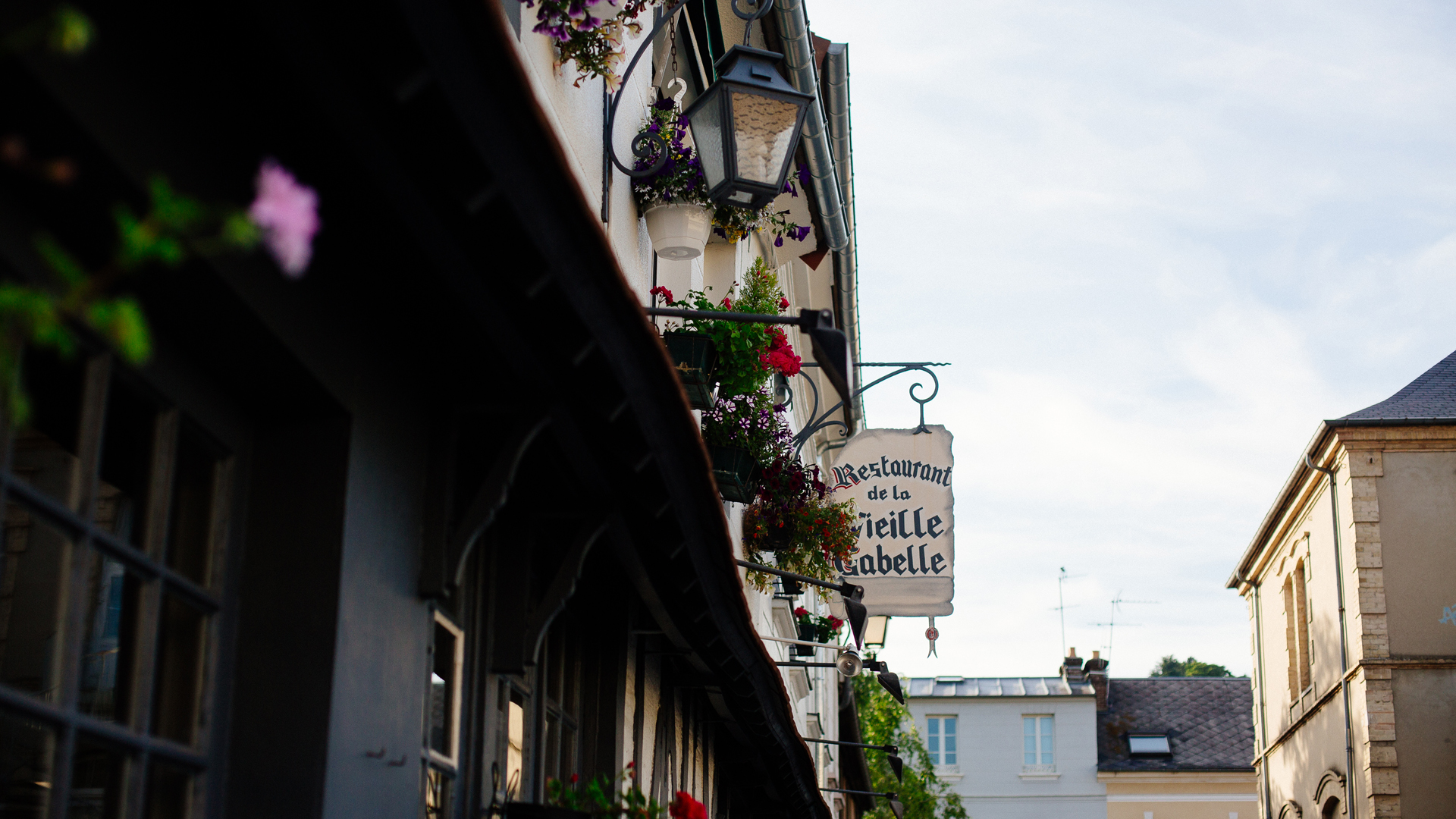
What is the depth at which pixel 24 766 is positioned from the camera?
5.55 m

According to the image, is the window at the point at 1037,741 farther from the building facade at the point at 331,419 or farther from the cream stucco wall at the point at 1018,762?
the building facade at the point at 331,419

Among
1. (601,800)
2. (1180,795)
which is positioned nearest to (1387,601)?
(601,800)

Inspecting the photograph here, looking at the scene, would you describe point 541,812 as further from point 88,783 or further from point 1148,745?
point 1148,745

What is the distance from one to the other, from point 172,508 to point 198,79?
0.90 metres

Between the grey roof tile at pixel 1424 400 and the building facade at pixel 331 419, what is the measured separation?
1761cm

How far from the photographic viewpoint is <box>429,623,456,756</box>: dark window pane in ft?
13.1

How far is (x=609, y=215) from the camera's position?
651cm

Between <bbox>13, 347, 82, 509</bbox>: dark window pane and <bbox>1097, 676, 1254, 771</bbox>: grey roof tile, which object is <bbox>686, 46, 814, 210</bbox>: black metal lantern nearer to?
<bbox>13, 347, 82, 509</bbox>: dark window pane

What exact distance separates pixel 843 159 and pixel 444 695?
10.9 metres

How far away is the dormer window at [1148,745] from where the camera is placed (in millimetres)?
42094

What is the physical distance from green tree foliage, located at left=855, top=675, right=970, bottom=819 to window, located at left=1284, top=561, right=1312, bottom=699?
1127 cm

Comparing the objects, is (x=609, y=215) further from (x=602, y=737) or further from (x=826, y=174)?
(x=826, y=174)

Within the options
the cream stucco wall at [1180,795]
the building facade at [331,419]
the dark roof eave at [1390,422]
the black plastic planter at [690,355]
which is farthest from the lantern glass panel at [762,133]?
the cream stucco wall at [1180,795]

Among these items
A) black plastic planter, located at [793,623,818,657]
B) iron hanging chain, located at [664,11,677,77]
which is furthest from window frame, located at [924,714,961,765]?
iron hanging chain, located at [664,11,677,77]
